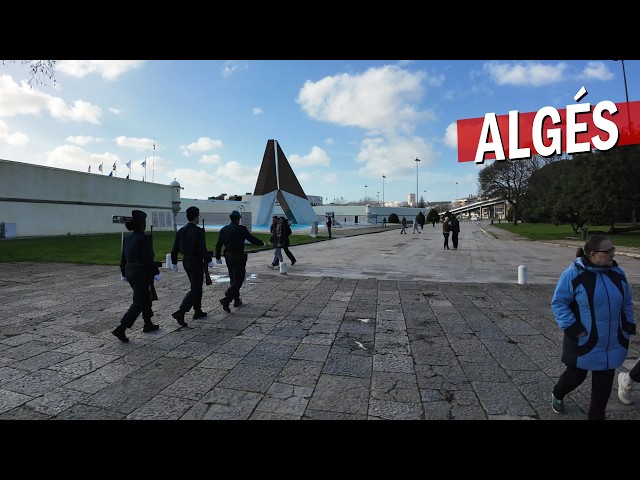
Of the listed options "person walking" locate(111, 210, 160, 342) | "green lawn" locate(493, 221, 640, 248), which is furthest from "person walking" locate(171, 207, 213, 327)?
"green lawn" locate(493, 221, 640, 248)

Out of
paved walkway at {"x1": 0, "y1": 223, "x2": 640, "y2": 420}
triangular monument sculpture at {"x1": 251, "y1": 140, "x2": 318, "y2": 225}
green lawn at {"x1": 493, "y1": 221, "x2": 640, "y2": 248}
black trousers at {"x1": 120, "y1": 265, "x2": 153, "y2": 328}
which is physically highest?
triangular monument sculpture at {"x1": 251, "y1": 140, "x2": 318, "y2": 225}

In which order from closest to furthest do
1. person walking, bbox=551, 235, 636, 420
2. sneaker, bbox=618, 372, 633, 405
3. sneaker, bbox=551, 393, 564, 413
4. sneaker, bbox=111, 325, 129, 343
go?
person walking, bbox=551, 235, 636, 420, sneaker, bbox=551, 393, 564, 413, sneaker, bbox=618, 372, 633, 405, sneaker, bbox=111, 325, 129, 343

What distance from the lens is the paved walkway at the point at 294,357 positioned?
2.99 m

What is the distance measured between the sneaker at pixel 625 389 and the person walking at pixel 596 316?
60 cm

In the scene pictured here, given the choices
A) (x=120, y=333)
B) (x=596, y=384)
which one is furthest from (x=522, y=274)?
(x=120, y=333)

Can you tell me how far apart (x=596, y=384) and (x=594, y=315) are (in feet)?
1.76

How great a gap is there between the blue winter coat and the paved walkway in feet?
2.13

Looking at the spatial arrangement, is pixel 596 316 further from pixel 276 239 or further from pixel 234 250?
pixel 276 239

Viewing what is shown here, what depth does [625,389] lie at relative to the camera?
3.00 m

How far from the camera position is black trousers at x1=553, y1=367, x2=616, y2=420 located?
256cm

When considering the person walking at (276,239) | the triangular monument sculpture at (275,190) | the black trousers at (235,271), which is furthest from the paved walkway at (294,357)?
the triangular monument sculpture at (275,190)

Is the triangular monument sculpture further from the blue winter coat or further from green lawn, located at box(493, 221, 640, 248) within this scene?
the blue winter coat

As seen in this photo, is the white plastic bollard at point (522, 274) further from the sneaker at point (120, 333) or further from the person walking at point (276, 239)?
the sneaker at point (120, 333)

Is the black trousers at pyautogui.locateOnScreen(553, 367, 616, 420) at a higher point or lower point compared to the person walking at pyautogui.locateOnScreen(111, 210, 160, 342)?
lower
